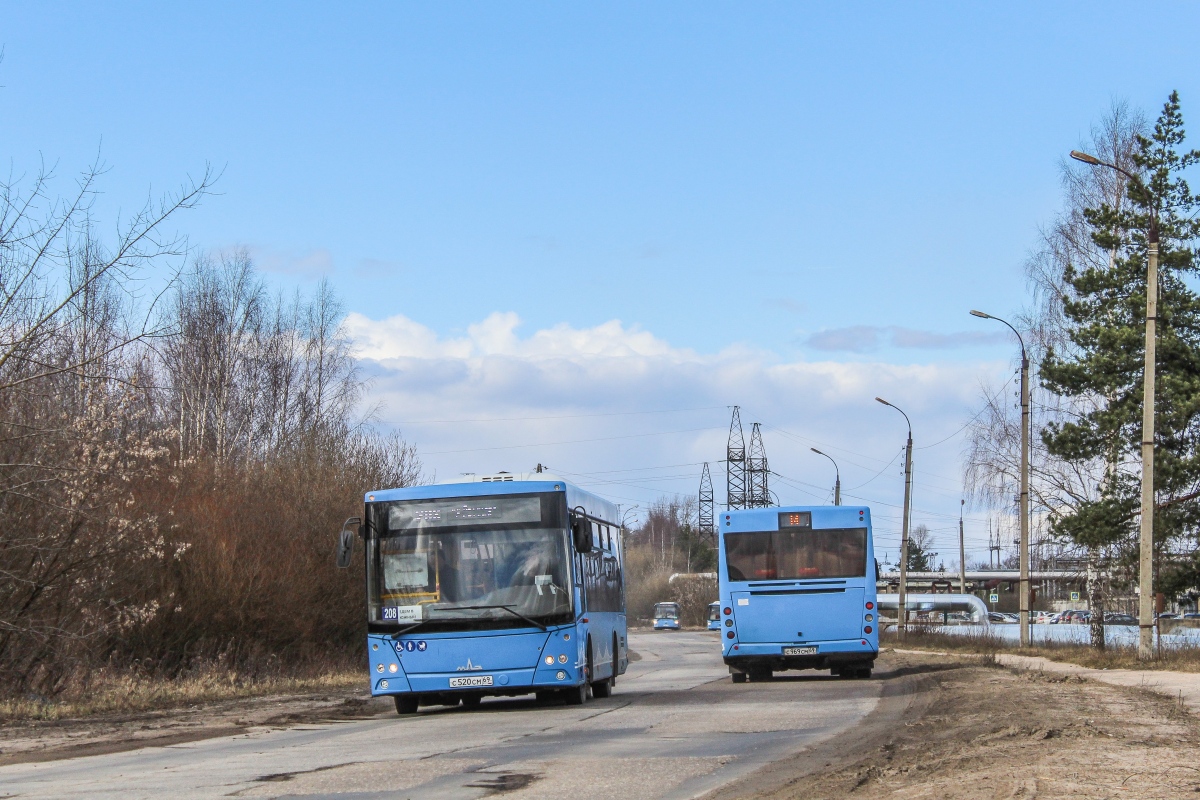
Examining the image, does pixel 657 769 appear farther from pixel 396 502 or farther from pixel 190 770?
pixel 396 502

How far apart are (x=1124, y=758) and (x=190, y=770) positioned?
701 centimetres

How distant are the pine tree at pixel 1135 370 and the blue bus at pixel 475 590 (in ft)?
65.1

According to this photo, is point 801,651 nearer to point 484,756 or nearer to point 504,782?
point 484,756

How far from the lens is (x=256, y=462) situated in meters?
33.9

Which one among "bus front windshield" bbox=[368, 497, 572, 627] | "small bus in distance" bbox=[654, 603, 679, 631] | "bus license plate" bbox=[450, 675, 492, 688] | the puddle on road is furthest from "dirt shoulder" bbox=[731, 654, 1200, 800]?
"small bus in distance" bbox=[654, 603, 679, 631]

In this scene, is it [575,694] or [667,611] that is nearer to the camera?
[575,694]

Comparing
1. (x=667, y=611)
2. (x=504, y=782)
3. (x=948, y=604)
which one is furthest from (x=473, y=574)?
(x=667, y=611)

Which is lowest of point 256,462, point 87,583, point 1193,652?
point 1193,652

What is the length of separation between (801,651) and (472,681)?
8.98 meters

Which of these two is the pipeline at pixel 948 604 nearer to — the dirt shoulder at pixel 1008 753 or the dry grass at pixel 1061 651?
the dry grass at pixel 1061 651

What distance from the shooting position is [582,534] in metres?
19.0

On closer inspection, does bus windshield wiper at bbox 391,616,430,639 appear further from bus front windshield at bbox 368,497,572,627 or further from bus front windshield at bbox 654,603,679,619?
bus front windshield at bbox 654,603,679,619

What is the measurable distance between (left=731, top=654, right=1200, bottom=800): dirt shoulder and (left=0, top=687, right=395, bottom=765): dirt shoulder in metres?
6.85

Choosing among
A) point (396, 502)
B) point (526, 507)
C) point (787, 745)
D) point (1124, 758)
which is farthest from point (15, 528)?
point (1124, 758)
